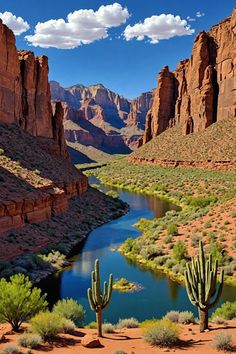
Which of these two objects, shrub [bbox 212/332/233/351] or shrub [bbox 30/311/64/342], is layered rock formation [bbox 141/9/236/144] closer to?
shrub [bbox 212/332/233/351]

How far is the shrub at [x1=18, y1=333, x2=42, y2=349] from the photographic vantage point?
1305 centimetres

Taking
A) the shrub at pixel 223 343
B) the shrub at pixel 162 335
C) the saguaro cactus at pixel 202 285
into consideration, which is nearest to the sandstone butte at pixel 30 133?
the saguaro cactus at pixel 202 285

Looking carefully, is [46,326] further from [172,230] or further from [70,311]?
[172,230]

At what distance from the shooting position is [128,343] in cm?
1396

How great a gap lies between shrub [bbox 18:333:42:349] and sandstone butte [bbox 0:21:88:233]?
57.5ft

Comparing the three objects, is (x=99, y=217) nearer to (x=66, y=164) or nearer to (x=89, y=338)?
(x=66, y=164)

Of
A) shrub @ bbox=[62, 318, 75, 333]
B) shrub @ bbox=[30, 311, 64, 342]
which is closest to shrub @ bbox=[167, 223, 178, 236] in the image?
shrub @ bbox=[62, 318, 75, 333]

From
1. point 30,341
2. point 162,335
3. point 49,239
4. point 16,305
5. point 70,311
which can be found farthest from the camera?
point 49,239

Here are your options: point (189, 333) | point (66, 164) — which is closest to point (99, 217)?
point (66, 164)

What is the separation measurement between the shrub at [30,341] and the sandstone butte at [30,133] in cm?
1754

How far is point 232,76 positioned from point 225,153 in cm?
2449

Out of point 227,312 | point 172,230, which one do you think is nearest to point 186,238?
point 172,230

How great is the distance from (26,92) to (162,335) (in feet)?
152

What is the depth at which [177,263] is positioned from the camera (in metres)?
29.0
